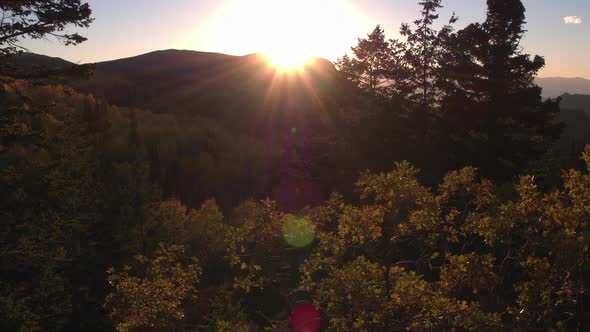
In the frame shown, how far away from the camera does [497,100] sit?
27.0m

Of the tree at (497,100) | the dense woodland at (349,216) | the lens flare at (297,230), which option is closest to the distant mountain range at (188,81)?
the dense woodland at (349,216)

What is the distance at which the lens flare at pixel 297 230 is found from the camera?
38.7 feet

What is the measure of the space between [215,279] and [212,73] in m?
151

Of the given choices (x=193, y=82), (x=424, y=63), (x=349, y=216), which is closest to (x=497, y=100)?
(x=424, y=63)

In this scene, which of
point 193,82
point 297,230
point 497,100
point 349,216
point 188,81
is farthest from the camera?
point 193,82

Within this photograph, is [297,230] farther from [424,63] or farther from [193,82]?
[193,82]

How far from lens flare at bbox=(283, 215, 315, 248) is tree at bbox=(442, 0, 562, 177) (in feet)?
51.9

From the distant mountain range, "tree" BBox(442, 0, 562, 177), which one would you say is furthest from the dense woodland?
the distant mountain range

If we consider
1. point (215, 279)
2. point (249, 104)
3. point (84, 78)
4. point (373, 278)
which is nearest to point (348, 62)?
point (215, 279)

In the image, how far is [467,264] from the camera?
21.1 feet

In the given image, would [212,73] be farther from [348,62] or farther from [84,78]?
[84,78]

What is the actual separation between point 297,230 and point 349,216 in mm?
6764

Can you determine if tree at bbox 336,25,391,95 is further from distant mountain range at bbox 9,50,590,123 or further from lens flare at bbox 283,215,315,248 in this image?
distant mountain range at bbox 9,50,590,123

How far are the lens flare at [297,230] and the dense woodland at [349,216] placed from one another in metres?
0.13
